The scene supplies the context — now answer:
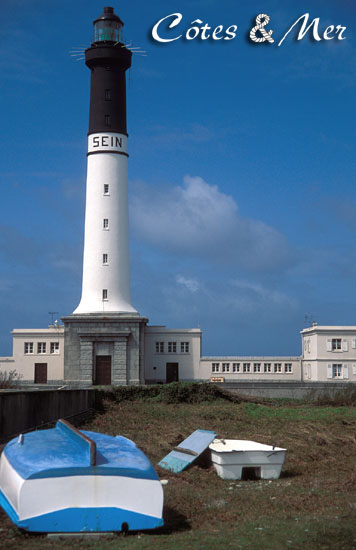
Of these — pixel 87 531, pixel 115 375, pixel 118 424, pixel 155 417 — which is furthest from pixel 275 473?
pixel 115 375

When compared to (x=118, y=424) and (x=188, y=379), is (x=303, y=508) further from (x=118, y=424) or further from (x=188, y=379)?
(x=188, y=379)

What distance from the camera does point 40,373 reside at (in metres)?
46.4

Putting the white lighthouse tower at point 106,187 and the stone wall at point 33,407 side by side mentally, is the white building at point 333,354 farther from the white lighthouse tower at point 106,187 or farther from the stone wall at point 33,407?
the stone wall at point 33,407

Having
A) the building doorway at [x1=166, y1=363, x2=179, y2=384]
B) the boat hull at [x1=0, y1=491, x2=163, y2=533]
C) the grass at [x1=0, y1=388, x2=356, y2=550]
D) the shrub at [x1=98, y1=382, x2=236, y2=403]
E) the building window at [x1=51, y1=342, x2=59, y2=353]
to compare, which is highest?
the building window at [x1=51, y1=342, x2=59, y2=353]

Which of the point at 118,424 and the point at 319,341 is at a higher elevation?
the point at 319,341

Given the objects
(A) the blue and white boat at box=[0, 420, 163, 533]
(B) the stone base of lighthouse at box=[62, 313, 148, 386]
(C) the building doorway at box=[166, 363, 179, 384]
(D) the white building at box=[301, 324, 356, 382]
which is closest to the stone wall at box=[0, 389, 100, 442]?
(A) the blue and white boat at box=[0, 420, 163, 533]

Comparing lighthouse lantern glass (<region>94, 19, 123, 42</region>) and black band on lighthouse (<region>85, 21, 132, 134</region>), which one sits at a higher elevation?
lighthouse lantern glass (<region>94, 19, 123, 42</region>)

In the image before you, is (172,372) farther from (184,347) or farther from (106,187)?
(106,187)

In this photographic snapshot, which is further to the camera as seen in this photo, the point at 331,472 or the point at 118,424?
the point at 118,424

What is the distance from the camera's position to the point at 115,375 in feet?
143

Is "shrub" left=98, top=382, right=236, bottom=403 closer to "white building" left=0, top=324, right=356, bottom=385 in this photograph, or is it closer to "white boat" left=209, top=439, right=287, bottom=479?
"white building" left=0, top=324, right=356, bottom=385

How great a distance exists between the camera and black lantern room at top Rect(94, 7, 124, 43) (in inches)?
1769

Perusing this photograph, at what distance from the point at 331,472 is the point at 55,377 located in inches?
1329

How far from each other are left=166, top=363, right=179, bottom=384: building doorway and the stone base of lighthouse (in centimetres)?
326
